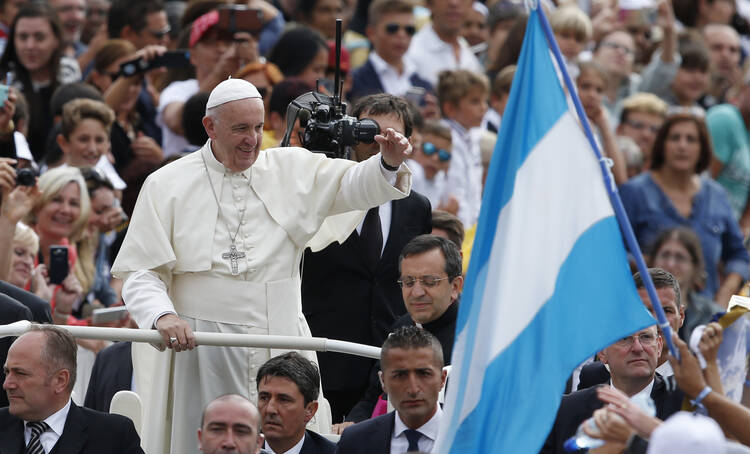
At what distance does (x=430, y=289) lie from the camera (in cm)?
796

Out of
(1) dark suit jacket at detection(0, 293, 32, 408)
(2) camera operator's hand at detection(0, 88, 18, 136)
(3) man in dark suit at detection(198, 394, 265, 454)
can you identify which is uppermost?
(2) camera operator's hand at detection(0, 88, 18, 136)

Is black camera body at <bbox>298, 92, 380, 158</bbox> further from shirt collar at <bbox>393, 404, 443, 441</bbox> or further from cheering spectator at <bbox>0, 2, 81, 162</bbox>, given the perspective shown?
cheering spectator at <bbox>0, 2, 81, 162</bbox>

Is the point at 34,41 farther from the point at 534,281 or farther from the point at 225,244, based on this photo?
the point at 534,281

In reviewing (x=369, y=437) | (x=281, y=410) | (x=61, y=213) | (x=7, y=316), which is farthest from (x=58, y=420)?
(x=61, y=213)

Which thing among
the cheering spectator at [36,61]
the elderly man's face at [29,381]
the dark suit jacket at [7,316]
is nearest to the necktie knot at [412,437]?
the elderly man's face at [29,381]

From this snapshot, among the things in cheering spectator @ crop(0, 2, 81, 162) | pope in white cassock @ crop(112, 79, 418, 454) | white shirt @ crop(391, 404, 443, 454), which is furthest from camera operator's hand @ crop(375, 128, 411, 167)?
cheering spectator @ crop(0, 2, 81, 162)

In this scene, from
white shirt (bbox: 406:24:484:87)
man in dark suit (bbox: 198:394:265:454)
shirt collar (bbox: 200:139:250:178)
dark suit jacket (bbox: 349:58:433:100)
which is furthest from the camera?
white shirt (bbox: 406:24:484:87)

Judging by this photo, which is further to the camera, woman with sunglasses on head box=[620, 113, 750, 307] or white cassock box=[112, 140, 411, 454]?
woman with sunglasses on head box=[620, 113, 750, 307]

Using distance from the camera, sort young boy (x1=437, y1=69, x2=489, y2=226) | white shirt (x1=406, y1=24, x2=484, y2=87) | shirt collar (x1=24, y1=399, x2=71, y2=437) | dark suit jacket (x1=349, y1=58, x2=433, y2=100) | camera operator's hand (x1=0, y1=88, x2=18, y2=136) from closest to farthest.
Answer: shirt collar (x1=24, y1=399, x2=71, y2=437), camera operator's hand (x1=0, y1=88, x2=18, y2=136), young boy (x1=437, y1=69, x2=489, y2=226), dark suit jacket (x1=349, y1=58, x2=433, y2=100), white shirt (x1=406, y1=24, x2=484, y2=87)

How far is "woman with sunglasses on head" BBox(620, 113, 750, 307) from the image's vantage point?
12055mm

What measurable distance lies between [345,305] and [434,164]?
2.84 meters

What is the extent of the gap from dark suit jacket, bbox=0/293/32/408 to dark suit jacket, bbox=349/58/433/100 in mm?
5032

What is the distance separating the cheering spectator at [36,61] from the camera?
11.2 metres

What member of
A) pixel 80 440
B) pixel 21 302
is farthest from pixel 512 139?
pixel 21 302
